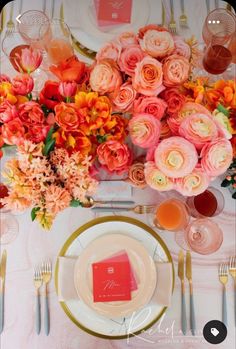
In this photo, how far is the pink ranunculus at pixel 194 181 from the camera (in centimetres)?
98

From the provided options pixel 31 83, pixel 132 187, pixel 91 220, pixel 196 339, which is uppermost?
pixel 31 83

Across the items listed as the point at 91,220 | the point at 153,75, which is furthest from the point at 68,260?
the point at 153,75

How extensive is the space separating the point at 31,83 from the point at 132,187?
1.46 feet

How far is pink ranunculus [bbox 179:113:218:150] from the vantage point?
0.96 m

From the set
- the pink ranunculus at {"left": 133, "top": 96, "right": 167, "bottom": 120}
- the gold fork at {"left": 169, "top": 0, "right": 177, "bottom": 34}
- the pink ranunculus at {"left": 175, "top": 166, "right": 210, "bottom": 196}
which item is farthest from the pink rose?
the gold fork at {"left": 169, "top": 0, "right": 177, "bottom": 34}

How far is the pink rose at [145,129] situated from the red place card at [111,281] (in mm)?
378

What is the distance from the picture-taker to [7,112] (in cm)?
98

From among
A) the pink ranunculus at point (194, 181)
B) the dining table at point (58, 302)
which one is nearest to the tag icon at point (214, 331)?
the dining table at point (58, 302)

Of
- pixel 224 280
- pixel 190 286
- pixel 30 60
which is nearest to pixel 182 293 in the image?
pixel 190 286

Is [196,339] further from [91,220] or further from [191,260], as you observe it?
[91,220]

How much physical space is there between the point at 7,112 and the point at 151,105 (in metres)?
0.39

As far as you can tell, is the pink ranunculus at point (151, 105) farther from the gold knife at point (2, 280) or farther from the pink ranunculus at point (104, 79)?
the gold knife at point (2, 280)

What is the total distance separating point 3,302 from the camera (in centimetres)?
114

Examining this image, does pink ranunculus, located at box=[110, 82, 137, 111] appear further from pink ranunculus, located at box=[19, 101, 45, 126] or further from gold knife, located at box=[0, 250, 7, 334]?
gold knife, located at box=[0, 250, 7, 334]
